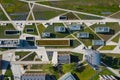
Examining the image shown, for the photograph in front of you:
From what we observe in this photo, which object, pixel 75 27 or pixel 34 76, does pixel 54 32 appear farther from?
pixel 34 76

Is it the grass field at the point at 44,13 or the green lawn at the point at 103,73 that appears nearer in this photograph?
the green lawn at the point at 103,73

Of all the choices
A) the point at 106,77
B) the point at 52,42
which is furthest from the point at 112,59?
the point at 52,42

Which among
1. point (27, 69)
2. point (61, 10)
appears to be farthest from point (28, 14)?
point (27, 69)

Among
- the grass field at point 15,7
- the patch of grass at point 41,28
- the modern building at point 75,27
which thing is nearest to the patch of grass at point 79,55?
the modern building at point 75,27

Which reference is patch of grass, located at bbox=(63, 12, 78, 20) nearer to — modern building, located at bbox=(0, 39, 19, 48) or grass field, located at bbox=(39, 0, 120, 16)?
grass field, located at bbox=(39, 0, 120, 16)

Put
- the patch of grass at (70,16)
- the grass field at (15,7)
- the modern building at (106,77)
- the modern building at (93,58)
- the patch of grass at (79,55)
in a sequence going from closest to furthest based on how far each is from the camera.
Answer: the modern building at (93,58)
the modern building at (106,77)
the patch of grass at (79,55)
the patch of grass at (70,16)
the grass field at (15,7)

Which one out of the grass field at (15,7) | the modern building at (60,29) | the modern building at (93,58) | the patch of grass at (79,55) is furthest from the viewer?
the grass field at (15,7)

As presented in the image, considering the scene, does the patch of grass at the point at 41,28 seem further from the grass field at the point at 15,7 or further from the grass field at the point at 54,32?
the grass field at the point at 15,7

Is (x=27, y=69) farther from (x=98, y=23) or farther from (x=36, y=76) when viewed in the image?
(x=98, y=23)
